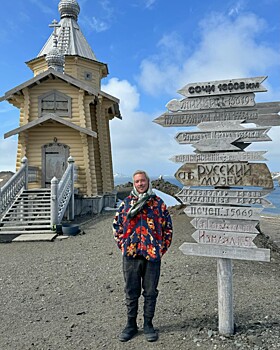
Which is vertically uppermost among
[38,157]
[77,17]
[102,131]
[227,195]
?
[77,17]

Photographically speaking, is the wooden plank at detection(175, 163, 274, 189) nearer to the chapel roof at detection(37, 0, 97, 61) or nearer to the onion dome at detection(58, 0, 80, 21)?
the chapel roof at detection(37, 0, 97, 61)

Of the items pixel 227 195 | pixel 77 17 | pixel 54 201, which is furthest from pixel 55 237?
pixel 77 17

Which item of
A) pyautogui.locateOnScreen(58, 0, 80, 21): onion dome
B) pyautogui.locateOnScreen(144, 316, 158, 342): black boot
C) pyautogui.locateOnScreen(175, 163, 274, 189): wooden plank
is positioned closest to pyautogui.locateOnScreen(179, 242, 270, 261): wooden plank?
pyautogui.locateOnScreen(175, 163, 274, 189): wooden plank

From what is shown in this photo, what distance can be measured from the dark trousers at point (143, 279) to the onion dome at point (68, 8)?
23486 millimetres

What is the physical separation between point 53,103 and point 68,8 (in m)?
10.4

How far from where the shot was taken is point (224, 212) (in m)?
3.83

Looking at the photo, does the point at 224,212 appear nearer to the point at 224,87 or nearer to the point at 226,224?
the point at 226,224

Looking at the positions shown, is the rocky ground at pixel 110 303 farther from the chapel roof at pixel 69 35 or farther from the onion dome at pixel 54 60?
the chapel roof at pixel 69 35

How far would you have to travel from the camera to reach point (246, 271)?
681cm

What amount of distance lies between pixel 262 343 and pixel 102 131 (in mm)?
15714

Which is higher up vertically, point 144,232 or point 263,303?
point 144,232

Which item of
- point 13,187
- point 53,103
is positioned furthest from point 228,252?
point 53,103

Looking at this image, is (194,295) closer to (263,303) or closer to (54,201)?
(263,303)

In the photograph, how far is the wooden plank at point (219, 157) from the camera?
3719 millimetres
